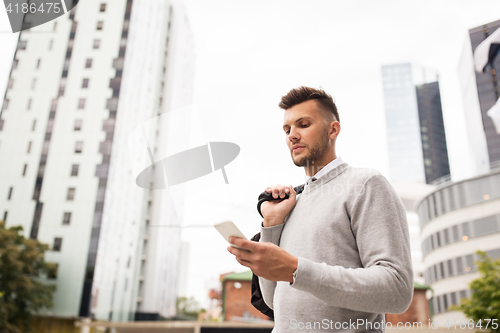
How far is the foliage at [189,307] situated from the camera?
34906 millimetres

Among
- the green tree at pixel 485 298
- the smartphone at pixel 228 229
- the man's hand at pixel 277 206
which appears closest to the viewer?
the smartphone at pixel 228 229

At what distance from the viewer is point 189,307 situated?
1484 inches

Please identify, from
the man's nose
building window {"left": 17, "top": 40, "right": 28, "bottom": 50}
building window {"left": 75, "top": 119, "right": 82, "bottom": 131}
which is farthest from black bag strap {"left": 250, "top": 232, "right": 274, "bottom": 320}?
building window {"left": 17, "top": 40, "right": 28, "bottom": 50}

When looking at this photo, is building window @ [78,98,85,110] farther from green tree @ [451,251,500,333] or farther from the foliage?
the foliage

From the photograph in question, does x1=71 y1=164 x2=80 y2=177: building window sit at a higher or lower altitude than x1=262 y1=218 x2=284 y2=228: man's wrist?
higher

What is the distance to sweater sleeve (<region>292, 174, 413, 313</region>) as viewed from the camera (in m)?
0.61

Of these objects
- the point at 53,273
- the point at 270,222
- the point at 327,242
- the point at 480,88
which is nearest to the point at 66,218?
the point at 53,273

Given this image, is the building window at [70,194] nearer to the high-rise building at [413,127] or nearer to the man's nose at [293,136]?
the man's nose at [293,136]

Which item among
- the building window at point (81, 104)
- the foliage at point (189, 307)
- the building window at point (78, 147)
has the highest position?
the building window at point (81, 104)

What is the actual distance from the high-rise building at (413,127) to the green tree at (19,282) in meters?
50.2

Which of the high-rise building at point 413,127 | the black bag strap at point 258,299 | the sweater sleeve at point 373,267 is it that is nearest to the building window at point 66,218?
the black bag strap at point 258,299

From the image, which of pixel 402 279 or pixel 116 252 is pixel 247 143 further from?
pixel 116 252

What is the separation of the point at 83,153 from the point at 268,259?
70.2 ft

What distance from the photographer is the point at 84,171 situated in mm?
19609
